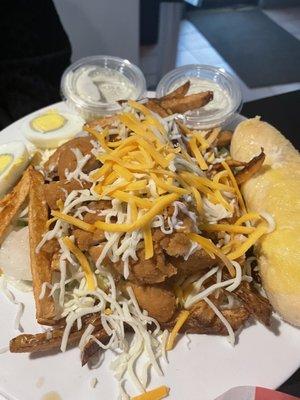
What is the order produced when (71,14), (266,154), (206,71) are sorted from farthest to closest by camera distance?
1. (71,14)
2. (206,71)
3. (266,154)

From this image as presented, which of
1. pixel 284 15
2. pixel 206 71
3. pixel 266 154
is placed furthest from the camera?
pixel 284 15

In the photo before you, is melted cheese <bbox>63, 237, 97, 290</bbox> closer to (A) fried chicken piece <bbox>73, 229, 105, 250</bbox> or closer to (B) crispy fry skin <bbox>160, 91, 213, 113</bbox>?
(A) fried chicken piece <bbox>73, 229, 105, 250</bbox>

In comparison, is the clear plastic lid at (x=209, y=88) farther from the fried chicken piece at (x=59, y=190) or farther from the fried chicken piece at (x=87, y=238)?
the fried chicken piece at (x=87, y=238)

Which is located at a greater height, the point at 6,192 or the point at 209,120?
the point at 209,120

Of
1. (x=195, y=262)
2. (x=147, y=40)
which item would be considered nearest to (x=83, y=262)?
(x=195, y=262)

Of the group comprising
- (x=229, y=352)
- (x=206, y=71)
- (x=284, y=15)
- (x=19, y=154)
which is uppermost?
(x=206, y=71)

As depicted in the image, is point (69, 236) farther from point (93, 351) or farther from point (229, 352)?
point (229, 352)

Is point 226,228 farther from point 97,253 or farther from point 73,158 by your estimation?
point 73,158

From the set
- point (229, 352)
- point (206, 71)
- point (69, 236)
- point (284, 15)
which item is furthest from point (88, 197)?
point (284, 15)
